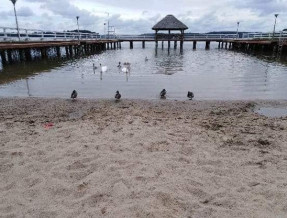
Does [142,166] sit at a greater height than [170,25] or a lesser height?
lesser

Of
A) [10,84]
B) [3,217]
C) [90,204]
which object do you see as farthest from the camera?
[10,84]

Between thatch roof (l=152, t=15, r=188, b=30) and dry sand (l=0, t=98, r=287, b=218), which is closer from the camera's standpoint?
dry sand (l=0, t=98, r=287, b=218)

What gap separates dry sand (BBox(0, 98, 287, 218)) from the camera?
3336mm

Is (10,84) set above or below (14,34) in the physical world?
below

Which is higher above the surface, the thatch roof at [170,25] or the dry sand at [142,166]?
the thatch roof at [170,25]

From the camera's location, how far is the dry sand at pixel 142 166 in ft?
10.9

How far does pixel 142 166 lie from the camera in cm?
427

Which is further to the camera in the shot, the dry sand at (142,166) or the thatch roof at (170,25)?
the thatch roof at (170,25)

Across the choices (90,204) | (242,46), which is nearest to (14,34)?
(90,204)

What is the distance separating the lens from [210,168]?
424 centimetres

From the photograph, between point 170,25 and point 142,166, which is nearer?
point 142,166

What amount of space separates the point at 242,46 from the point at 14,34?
36904 millimetres

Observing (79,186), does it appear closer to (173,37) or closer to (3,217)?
(3,217)

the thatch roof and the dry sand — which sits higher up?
the thatch roof
